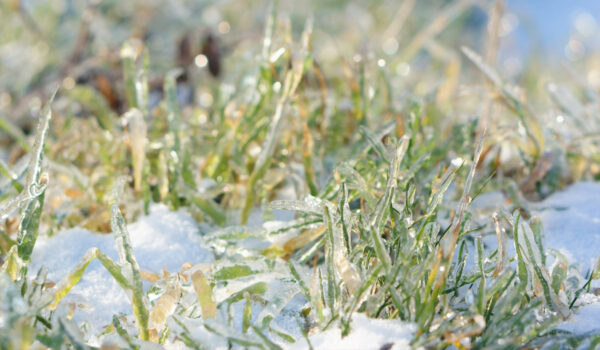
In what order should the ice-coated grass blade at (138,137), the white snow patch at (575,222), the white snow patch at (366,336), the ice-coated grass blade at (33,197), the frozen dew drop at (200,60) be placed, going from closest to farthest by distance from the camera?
the white snow patch at (366,336), the ice-coated grass blade at (33,197), the white snow patch at (575,222), the ice-coated grass blade at (138,137), the frozen dew drop at (200,60)

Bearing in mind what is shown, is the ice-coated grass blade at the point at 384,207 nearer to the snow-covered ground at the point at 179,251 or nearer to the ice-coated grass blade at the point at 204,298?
the snow-covered ground at the point at 179,251

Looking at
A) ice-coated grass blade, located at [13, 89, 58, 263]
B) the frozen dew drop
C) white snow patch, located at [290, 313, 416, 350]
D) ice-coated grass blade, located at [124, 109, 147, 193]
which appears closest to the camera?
white snow patch, located at [290, 313, 416, 350]

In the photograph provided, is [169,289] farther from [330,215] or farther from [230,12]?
[230,12]

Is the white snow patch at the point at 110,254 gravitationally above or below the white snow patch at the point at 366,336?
above

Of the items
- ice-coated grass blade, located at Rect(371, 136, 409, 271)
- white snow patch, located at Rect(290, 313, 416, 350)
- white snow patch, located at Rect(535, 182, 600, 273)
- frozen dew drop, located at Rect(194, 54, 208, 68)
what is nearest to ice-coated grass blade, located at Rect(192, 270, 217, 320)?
white snow patch, located at Rect(290, 313, 416, 350)

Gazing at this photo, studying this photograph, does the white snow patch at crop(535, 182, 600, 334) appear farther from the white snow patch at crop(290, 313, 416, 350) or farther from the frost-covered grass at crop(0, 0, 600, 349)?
the white snow patch at crop(290, 313, 416, 350)

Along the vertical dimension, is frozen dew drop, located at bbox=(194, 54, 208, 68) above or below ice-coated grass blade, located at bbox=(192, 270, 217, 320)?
above

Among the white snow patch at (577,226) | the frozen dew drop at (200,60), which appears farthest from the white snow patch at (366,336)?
the frozen dew drop at (200,60)

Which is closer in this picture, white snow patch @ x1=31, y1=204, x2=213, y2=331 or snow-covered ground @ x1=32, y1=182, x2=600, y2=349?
snow-covered ground @ x1=32, y1=182, x2=600, y2=349

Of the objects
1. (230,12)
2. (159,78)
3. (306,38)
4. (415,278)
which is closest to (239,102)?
(306,38)
